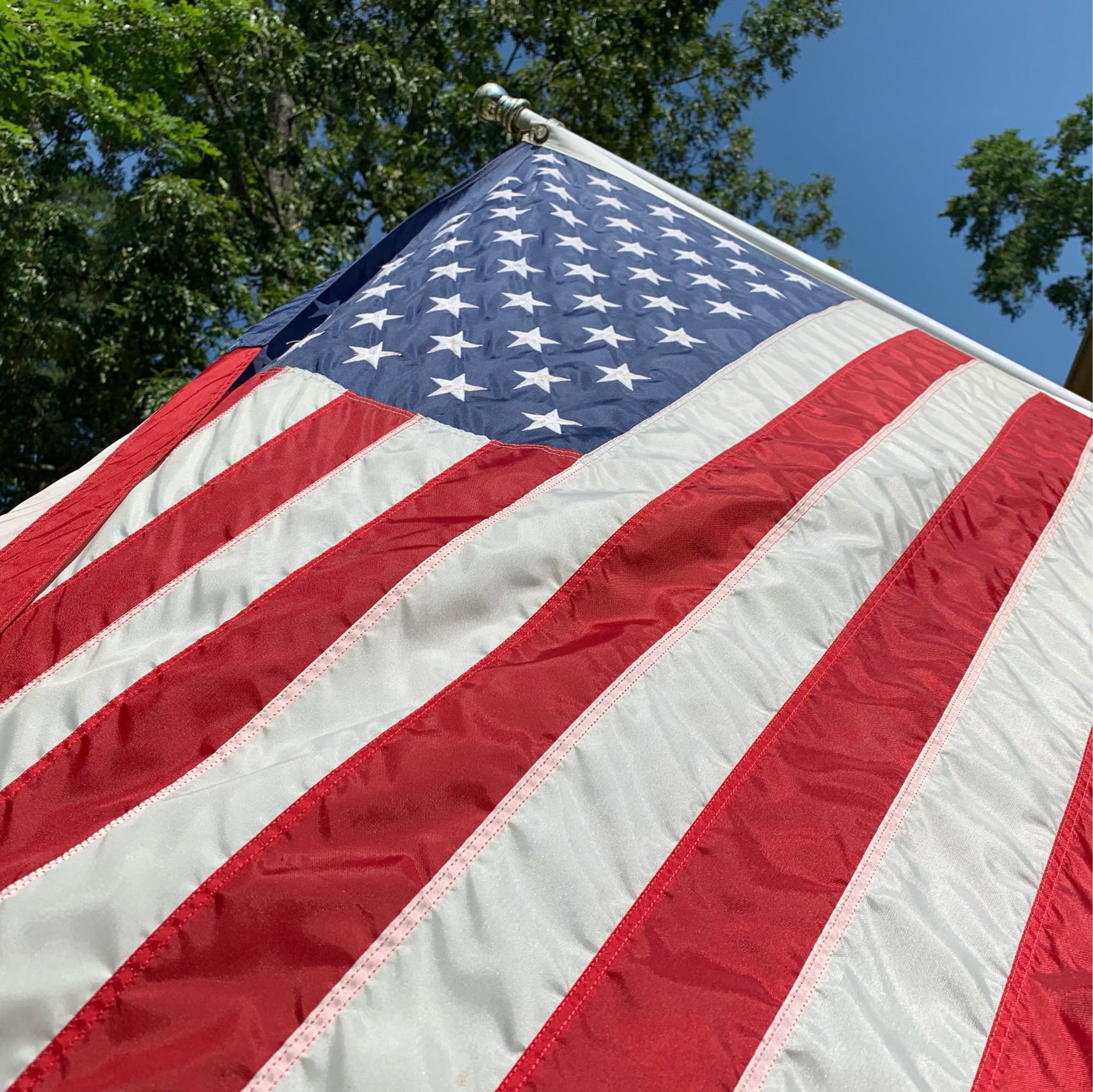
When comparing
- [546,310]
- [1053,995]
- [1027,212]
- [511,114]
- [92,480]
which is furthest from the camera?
[1027,212]

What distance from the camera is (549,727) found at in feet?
4.93

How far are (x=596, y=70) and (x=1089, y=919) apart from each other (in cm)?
1153

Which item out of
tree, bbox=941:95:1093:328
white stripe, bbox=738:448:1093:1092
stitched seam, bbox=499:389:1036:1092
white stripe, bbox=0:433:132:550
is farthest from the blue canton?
tree, bbox=941:95:1093:328

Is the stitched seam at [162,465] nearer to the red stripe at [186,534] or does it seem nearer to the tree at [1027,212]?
the red stripe at [186,534]

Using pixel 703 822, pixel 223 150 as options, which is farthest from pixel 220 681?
pixel 223 150

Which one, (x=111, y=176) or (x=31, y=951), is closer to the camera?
(x=31, y=951)

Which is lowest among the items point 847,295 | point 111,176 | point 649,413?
Result: point 649,413

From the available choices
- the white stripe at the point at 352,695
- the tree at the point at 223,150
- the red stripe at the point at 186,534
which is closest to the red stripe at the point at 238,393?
the red stripe at the point at 186,534

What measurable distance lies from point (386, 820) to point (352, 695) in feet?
0.95

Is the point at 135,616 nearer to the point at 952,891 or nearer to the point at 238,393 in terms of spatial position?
the point at 238,393

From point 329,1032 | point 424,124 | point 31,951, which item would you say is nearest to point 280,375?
point 31,951

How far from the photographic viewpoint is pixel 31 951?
115 centimetres

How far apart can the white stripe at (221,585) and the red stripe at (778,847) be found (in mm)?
965

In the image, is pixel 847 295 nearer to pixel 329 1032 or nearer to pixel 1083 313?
pixel 329 1032
